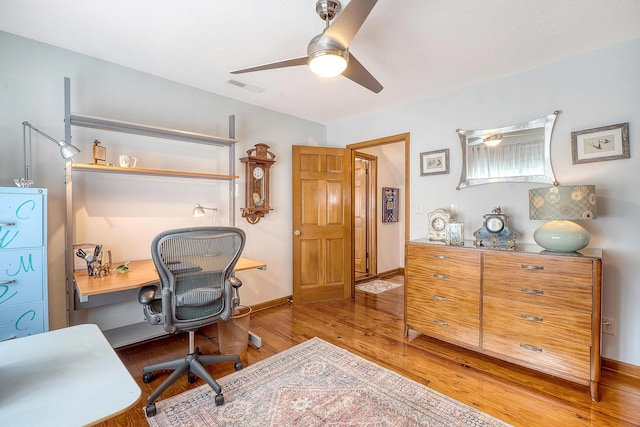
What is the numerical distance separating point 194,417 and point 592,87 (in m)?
3.76

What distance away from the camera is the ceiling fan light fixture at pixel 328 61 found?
1650 mm

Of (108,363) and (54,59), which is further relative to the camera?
(54,59)

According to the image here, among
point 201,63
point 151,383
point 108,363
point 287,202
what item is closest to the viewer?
point 108,363

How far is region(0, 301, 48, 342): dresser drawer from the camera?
1838 millimetres

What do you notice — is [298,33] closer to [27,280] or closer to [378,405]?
[27,280]

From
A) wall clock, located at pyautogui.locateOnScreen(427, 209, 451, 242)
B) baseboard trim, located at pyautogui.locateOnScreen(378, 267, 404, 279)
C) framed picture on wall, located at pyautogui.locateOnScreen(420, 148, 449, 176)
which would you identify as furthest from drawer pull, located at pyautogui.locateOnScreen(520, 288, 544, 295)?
baseboard trim, located at pyautogui.locateOnScreen(378, 267, 404, 279)

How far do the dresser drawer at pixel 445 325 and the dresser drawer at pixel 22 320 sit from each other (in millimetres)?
2897

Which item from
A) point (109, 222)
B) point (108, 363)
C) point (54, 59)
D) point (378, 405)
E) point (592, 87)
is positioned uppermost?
point (54, 59)

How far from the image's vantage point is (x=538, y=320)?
85.4 inches

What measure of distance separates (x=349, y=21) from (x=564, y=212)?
1.96m

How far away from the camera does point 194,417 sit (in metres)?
1.79

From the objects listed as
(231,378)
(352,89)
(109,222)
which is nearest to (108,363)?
(231,378)

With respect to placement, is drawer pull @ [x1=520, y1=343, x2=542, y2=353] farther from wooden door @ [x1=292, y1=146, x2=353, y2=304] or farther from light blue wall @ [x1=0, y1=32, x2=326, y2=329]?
light blue wall @ [x1=0, y1=32, x2=326, y2=329]

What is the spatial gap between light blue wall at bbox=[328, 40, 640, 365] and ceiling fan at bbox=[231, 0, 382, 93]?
51.8 inches
